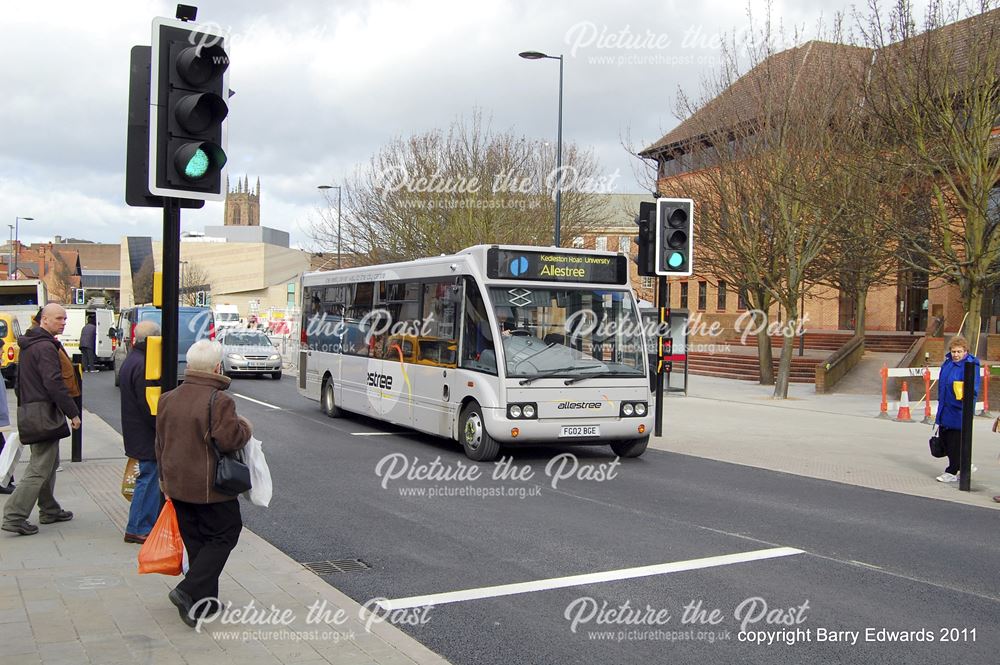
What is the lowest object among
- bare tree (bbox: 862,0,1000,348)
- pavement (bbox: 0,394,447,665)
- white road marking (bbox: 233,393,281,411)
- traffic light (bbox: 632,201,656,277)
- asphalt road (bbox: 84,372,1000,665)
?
white road marking (bbox: 233,393,281,411)

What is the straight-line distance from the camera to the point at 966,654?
17.1 feet

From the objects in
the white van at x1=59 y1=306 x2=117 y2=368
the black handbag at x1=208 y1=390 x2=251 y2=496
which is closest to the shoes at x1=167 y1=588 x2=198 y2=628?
the black handbag at x1=208 y1=390 x2=251 y2=496

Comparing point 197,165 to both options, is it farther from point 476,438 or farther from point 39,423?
point 476,438

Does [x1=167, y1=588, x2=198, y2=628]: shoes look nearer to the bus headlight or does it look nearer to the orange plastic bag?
the orange plastic bag

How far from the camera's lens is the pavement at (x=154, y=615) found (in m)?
4.76

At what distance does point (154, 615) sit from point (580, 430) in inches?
297

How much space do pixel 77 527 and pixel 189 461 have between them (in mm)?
3253

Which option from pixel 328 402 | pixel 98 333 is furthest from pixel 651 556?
pixel 98 333

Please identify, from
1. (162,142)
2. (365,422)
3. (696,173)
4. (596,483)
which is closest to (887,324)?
(696,173)

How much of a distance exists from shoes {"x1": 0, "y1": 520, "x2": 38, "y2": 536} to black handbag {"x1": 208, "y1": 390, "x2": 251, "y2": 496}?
10.3 feet

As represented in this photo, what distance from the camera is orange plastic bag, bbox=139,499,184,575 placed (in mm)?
5230

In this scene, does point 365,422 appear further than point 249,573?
Yes

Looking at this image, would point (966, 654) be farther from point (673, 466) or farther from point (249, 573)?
point (673, 466)

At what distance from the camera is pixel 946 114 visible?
1928 centimetres
